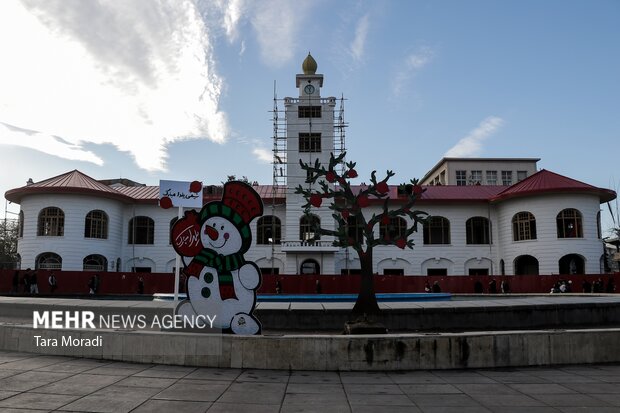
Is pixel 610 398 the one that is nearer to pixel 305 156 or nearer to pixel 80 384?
pixel 80 384

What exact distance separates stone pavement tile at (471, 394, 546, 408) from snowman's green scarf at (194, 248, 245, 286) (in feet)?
20.2

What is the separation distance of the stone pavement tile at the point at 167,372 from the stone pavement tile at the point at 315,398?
8.11 feet

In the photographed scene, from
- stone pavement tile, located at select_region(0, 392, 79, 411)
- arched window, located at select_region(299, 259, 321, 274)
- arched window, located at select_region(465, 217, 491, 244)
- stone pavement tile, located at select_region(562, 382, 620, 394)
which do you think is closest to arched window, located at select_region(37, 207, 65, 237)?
arched window, located at select_region(299, 259, 321, 274)

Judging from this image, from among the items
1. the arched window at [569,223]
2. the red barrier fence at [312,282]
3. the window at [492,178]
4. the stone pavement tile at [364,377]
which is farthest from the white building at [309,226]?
the window at [492,178]

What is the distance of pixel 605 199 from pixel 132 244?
1581 inches

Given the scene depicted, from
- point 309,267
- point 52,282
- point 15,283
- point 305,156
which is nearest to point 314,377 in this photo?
point 52,282

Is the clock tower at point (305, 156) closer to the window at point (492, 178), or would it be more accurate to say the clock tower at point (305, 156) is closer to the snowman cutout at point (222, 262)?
the snowman cutout at point (222, 262)

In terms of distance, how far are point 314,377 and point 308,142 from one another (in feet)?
115

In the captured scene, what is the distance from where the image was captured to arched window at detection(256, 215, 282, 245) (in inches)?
1642

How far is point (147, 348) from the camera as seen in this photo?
989cm

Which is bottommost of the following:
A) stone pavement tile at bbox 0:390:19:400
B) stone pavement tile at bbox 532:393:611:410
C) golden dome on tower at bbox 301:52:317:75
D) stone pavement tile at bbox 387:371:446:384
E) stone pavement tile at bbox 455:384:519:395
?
stone pavement tile at bbox 387:371:446:384

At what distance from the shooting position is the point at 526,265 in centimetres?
4122

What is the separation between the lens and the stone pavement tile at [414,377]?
870cm

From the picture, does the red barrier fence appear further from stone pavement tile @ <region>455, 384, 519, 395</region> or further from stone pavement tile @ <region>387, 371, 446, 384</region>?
A: stone pavement tile @ <region>455, 384, 519, 395</region>
